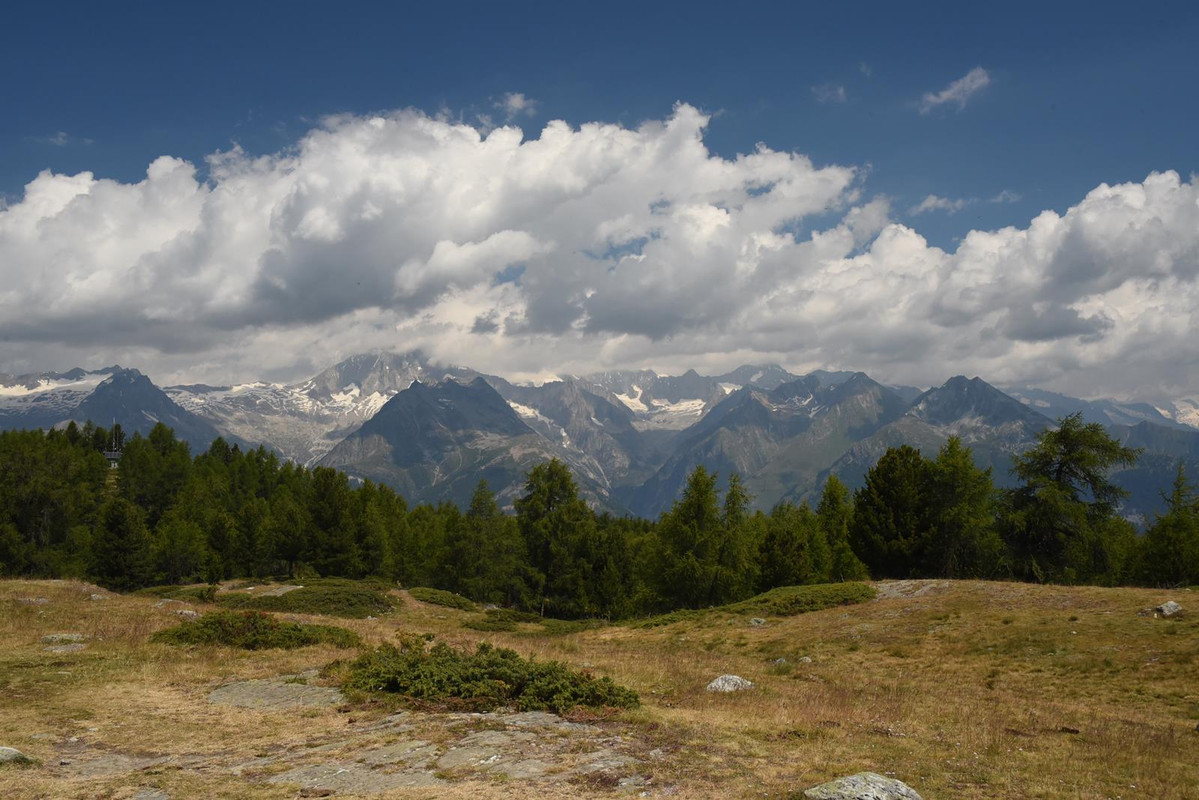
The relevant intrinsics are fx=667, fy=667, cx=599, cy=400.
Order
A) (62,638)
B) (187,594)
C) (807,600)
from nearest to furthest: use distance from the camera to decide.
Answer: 1. (62,638)
2. (807,600)
3. (187,594)

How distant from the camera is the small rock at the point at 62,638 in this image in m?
24.0

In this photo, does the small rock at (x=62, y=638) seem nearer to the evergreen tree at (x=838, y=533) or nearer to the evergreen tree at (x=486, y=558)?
the evergreen tree at (x=486, y=558)

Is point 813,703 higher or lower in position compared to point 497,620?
higher

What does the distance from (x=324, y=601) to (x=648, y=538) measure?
41.6 meters

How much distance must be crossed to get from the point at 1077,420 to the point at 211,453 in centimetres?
15994

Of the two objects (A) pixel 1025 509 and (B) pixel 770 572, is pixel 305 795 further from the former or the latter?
(A) pixel 1025 509

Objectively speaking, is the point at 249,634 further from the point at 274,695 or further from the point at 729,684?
the point at 729,684

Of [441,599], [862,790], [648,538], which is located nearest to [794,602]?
[441,599]

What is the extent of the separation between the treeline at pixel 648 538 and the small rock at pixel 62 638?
44.2m

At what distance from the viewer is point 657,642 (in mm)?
38281

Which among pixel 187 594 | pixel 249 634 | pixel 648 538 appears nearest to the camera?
pixel 249 634

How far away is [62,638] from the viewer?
24312mm

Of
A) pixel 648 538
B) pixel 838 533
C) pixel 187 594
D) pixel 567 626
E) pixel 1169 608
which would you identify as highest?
pixel 187 594

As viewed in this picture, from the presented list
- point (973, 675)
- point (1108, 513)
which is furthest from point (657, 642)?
point (1108, 513)
